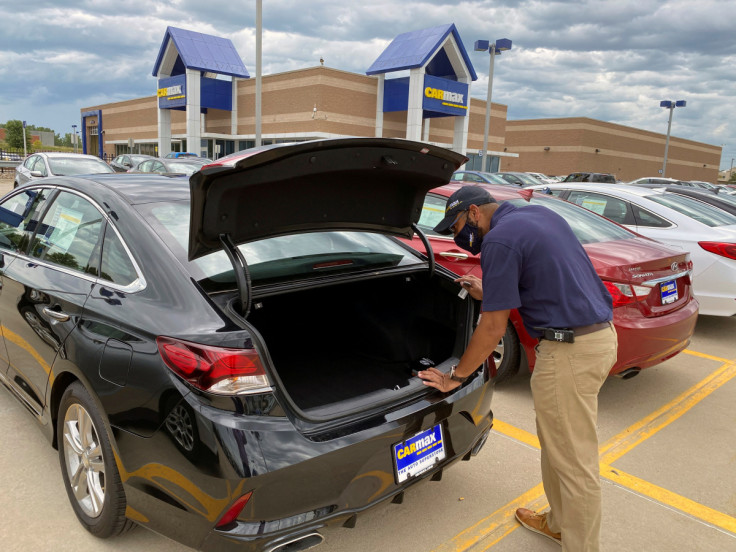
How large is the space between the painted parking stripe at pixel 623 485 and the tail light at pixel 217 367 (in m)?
1.30

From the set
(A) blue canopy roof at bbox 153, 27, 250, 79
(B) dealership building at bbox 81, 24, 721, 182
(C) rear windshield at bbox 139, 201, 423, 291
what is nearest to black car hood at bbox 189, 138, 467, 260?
(C) rear windshield at bbox 139, 201, 423, 291

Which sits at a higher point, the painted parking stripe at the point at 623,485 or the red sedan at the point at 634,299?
the red sedan at the point at 634,299

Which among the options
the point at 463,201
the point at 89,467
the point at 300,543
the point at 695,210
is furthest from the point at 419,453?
the point at 695,210

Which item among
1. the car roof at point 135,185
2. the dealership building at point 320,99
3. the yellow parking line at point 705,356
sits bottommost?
the yellow parking line at point 705,356

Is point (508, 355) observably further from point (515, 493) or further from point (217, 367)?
point (217, 367)

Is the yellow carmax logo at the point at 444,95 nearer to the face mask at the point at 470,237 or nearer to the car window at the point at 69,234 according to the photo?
the car window at the point at 69,234

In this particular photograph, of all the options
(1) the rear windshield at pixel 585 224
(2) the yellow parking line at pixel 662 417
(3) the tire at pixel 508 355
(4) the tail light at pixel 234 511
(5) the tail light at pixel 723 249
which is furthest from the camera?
(5) the tail light at pixel 723 249

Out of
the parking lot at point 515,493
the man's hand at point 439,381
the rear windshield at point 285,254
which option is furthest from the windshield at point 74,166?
the man's hand at point 439,381

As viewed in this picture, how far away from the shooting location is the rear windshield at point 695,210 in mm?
6569

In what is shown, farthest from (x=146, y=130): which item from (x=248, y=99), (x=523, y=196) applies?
(x=523, y=196)

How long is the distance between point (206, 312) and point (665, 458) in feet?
10.0

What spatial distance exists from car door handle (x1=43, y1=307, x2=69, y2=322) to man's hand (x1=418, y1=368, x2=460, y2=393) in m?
1.65

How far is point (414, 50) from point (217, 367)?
32.7 m

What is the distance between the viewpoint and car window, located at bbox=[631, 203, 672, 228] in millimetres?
6444
